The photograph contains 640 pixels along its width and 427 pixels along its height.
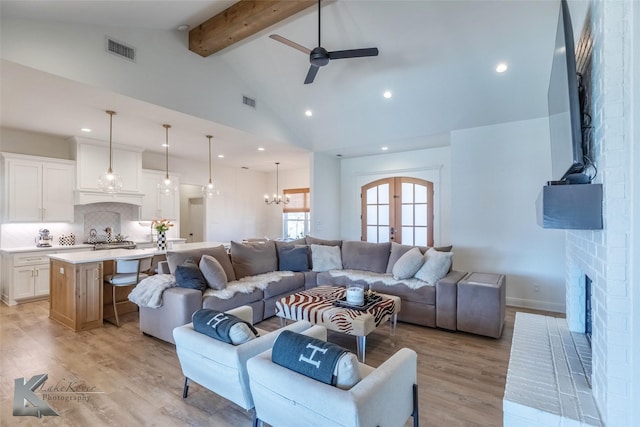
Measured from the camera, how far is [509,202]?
475 centimetres

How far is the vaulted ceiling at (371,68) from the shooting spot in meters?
3.31

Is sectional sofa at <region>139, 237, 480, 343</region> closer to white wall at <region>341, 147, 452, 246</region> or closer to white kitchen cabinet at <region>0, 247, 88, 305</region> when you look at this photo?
white wall at <region>341, 147, 452, 246</region>

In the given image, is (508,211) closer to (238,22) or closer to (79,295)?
(238,22)

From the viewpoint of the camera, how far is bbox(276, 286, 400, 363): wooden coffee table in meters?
2.81

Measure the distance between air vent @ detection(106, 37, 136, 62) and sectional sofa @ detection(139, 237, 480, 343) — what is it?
250 cm

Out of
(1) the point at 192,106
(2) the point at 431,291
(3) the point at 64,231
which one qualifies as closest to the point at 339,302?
(2) the point at 431,291

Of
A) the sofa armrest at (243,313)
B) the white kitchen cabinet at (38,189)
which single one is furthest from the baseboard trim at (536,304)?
the white kitchen cabinet at (38,189)

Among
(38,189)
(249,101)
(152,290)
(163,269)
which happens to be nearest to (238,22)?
(249,101)

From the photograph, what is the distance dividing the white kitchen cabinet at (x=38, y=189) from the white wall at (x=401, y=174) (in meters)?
5.63

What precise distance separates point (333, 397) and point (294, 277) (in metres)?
3.32

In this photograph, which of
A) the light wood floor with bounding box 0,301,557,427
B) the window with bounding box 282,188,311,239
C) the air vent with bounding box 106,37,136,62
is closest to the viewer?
the light wood floor with bounding box 0,301,557,427

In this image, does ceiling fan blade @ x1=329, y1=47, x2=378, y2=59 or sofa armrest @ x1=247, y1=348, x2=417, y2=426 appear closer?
sofa armrest @ x1=247, y1=348, x2=417, y2=426

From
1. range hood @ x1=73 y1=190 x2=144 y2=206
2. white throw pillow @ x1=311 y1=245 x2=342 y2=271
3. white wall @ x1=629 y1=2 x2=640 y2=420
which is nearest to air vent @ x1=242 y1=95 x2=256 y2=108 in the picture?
white throw pillow @ x1=311 y1=245 x2=342 y2=271

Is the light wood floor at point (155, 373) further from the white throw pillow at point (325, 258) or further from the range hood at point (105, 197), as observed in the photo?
the range hood at point (105, 197)
